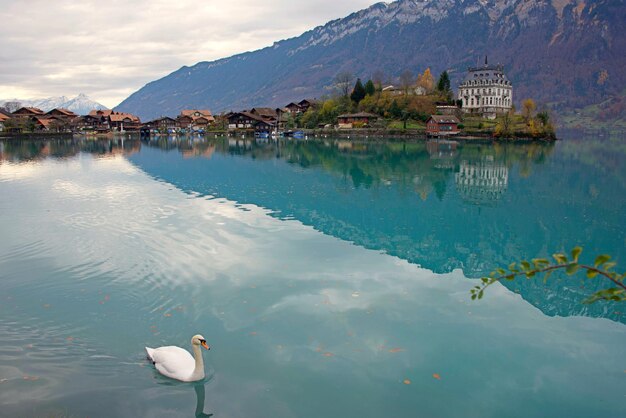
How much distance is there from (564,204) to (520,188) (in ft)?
16.2

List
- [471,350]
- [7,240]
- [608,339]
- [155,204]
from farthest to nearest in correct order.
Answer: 1. [155,204]
2. [7,240]
3. [608,339]
4. [471,350]

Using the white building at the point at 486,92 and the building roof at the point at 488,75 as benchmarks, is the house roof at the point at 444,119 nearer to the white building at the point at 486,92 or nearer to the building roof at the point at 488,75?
the white building at the point at 486,92

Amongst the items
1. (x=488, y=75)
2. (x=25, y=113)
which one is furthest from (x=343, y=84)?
(x=25, y=113)

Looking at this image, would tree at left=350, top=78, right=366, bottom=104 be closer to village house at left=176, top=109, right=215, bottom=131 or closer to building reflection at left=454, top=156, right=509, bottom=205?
village house at left=176, top=109, right=215, bottom=131

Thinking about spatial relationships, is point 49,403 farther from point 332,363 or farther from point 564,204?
point 564,204

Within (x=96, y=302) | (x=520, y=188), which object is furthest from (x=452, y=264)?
(x=520, y=188)

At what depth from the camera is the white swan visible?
7.32 meters

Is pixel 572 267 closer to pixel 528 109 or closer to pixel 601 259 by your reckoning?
pixel 601 259

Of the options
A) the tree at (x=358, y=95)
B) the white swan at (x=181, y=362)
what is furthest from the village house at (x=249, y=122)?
the white swan at (x=181, y=362)

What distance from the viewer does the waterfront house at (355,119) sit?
9375 centimetres

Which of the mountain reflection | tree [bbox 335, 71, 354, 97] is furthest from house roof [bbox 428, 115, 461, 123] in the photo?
the mountain reflection

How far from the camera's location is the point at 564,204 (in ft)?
81.1

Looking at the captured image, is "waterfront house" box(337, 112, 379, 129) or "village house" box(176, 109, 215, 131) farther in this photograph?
"village house" box(176, 109, 215, 131)

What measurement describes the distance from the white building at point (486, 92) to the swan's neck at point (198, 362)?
10026 cm
